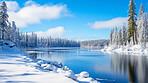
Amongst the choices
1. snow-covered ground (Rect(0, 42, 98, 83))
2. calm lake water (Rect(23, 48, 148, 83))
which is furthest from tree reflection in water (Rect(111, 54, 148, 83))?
snow-covered ground (Rect(0, 42, 98, 83))

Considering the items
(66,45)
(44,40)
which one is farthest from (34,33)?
(66,45)

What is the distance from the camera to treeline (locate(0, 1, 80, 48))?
108 ft

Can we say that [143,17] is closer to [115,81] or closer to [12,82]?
[115,81]

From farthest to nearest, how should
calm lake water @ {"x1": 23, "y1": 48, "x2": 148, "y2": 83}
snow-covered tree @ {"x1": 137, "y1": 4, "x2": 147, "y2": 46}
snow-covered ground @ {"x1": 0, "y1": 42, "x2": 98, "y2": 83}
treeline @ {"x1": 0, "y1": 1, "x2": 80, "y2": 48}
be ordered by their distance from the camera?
snow-covered tree @ {"x1": 137, "y1": 4, "x2": 147, "y2": 46}, treeline @ {"x1": 0, "y1": 1, "x2": 80, "y2": 48}, calm lake water @ {"x1": 23, "y1": 48, "x2": 148, "y2": 83}, snow-covered ground @ {"x1": 0, "y1": 42, "x2": 98, "y2": 83}

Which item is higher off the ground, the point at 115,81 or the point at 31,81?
the point at 31,81

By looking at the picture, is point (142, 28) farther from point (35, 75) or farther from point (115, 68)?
point (35, 75)

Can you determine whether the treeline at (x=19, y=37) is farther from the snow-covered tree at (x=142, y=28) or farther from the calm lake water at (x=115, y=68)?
the snow-covered tree at (x=142, y=28)

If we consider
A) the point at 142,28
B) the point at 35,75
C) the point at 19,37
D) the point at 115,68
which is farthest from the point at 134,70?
the point at 19,37

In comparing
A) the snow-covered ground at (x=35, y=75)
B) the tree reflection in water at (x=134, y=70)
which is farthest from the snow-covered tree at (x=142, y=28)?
the snow-covered ground at (x=35, y=75)

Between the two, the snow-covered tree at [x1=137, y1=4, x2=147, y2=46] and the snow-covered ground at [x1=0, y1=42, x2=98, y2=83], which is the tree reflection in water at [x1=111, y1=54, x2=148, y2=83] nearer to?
the snow-covered ground at [x1=0, y1=42, x2=98, y2=83]

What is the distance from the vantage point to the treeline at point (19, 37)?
108ft

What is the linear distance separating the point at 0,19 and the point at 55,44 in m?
103

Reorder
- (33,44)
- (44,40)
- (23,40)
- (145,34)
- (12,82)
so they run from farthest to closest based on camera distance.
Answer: (44,40), (33,44), (23,40), (145,34), (12,82)

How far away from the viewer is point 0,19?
32500mm
